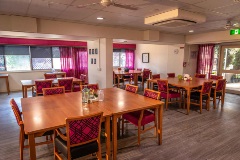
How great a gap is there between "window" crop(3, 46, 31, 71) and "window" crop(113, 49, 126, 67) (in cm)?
468

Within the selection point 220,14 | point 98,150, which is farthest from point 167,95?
point 98,150

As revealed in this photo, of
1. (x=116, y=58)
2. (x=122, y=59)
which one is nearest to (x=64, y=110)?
(x=116, y=58)

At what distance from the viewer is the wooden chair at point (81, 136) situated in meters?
1.66

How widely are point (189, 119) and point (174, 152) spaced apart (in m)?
1.54

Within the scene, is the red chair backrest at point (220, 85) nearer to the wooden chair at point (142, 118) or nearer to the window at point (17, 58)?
the wooden chair at point (142, 118)

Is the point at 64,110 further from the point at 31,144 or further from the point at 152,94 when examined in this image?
the point at 152,94

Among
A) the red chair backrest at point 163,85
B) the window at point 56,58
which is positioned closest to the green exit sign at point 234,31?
the red chair backrest at point 163,85

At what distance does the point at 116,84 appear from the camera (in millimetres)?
7383

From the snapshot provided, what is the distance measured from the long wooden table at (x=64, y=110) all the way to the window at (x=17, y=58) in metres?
5.35

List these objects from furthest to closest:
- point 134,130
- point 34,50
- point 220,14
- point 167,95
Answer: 1. point 34,50
2. point 167,95
3. point 220,14
4. point 134,130

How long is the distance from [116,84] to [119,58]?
302 centimetres

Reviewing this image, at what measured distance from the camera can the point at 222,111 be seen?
429cm

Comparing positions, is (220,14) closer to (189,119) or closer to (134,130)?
(189,119)

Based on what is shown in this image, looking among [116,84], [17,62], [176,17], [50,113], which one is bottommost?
[116,84]
